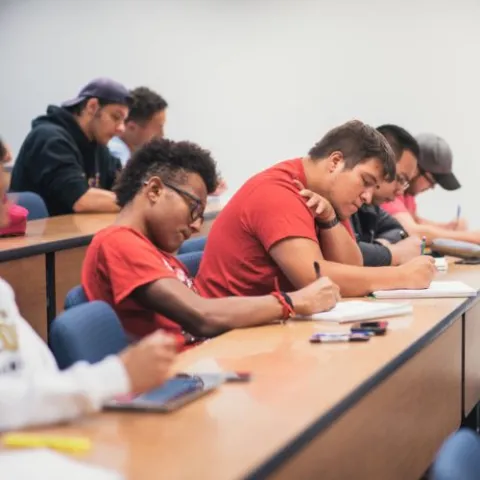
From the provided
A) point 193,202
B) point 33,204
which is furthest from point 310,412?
point 33,204

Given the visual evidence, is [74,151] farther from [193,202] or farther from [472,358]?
[472,358]

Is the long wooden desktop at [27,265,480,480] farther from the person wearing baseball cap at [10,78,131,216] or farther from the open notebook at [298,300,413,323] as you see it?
the person wearing baseball cap at [10,78,131,216]

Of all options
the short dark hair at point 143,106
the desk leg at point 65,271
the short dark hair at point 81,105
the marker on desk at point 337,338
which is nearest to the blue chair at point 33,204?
the short dark hair at point 81,105

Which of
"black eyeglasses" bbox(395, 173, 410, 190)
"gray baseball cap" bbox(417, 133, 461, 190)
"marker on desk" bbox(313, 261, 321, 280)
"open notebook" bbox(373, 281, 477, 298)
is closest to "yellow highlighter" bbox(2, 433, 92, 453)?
"marker on desk" bbox(313, 261, 321, 280)

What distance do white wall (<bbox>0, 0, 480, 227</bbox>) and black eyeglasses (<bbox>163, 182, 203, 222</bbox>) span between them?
12.5ft

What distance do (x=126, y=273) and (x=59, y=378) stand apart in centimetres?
82

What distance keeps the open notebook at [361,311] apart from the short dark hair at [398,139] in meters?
1.59

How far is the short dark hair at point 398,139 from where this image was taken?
402 centimetres

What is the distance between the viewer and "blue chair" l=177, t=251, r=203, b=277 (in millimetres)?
2986

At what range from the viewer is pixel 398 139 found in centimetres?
404

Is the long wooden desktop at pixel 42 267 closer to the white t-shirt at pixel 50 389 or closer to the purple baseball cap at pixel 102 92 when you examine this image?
the purple baseball cap at pixel 102 92

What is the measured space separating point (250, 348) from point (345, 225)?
3.32 ft

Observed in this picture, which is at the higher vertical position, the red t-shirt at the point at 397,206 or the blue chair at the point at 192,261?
the blue chair at the point at 192,261

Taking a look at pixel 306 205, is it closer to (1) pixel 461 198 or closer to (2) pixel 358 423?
(2) pixel 358 423
